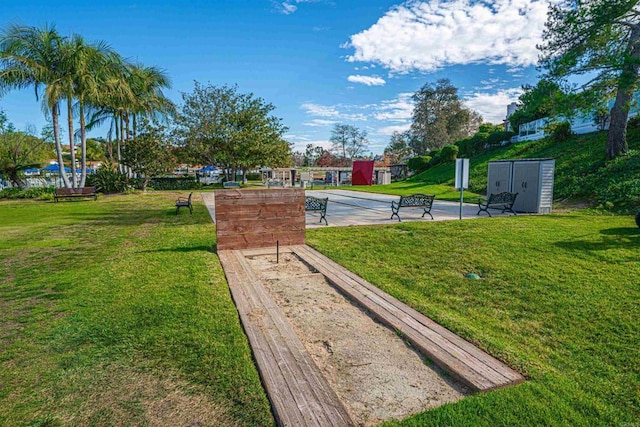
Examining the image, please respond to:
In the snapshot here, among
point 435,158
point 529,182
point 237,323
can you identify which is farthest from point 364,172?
point 237,323

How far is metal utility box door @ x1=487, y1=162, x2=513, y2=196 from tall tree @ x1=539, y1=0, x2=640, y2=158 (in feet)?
11.9

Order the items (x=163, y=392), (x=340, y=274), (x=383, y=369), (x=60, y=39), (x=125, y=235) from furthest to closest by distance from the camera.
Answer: (x=60, y=39) < (x=125, y=235) < (x=340, y=274) < (x=383, y=369) < (x=163, y=392)

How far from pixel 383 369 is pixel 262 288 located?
227cm

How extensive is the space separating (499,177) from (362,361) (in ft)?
42.0

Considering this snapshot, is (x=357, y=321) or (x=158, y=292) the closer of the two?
(x=357, y=321)

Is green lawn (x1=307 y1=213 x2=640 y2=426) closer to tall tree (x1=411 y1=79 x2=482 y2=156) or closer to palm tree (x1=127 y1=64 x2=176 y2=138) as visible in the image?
palm tree (x1=127 y1=64 x2=176 y2=138)

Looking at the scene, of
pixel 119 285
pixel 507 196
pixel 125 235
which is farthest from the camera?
pixel 507 196

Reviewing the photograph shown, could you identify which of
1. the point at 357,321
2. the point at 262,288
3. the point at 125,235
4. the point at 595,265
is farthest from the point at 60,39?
the point at 595,265

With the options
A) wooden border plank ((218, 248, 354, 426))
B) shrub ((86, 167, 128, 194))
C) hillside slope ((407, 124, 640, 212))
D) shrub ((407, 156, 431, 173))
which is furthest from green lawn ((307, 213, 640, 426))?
shrub ((407, 156, 431, 173))

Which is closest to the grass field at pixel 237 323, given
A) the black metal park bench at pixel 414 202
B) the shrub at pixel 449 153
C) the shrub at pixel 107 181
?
the black metal park bench at pixel 414 202

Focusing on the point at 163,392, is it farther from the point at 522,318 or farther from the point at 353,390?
the point at 522,318

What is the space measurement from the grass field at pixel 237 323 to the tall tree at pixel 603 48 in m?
7.05

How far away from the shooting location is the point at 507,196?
463 inches

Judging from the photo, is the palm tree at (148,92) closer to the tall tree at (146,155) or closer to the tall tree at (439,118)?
the tall tree at (146,155)
